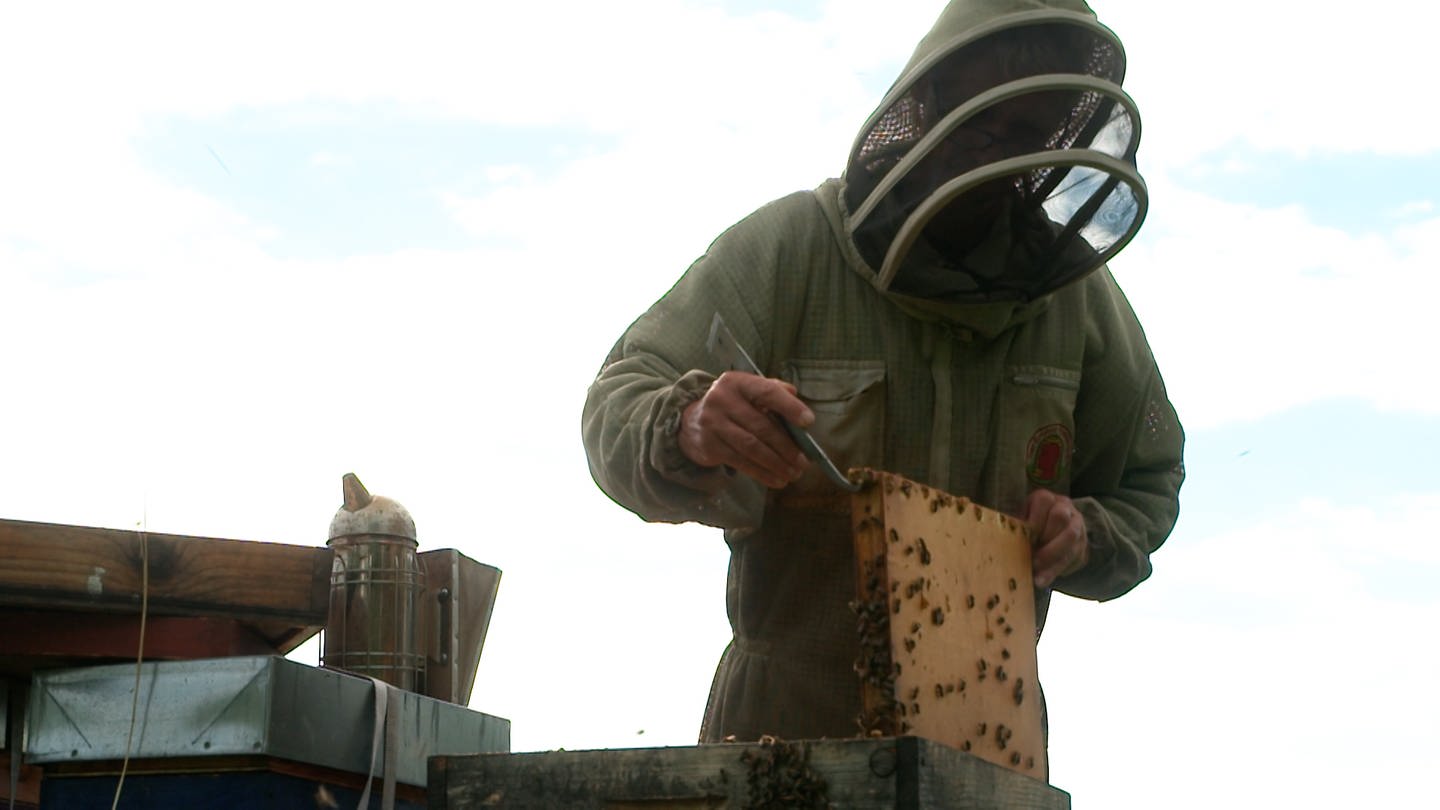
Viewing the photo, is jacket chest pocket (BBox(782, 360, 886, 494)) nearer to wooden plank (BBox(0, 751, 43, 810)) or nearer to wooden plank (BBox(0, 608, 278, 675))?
wooden plank (BBox(0, 608, 278, 675))

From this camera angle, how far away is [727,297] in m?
2.98

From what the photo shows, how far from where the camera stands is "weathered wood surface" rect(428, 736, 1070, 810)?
210 centimetres

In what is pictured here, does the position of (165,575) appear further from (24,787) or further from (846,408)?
(846,408)

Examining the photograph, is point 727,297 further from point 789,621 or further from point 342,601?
point 342,601

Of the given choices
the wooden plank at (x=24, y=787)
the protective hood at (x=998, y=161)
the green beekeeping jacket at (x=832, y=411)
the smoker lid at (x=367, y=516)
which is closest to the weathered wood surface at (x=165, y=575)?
the smoker lid at (x=367, y=516)

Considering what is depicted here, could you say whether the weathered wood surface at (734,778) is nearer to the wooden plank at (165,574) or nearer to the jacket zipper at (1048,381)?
the jacket zipper at (1048,381)

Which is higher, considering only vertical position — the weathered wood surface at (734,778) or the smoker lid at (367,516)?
the smoker lid at (367,516)

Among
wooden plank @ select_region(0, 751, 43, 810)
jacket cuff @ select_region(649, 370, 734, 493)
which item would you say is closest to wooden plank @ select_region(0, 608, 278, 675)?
wooden plank @ select_region(0, 751, 43, 810)

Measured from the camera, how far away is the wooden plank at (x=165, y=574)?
3.13 m

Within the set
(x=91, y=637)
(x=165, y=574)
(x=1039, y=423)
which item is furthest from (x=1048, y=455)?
(x=91, y=637)

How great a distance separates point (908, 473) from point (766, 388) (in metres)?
0.69

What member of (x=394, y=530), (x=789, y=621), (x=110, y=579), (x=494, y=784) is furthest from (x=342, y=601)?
(x=494, y=784)

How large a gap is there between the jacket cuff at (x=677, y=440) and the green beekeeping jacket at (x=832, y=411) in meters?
0.22

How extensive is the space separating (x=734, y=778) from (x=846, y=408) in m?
0.93
